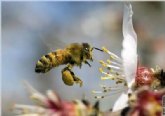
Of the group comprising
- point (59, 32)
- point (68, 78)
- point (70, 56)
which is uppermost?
point (59, 32)

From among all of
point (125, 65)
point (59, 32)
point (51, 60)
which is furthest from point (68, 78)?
point (59, 32)

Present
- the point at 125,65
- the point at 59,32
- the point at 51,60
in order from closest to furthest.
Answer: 1. the point at 125,65
2. the point at 51,60
3. the point at 59,32

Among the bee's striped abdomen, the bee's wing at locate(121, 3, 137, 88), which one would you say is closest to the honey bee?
the bee's striped abdomen

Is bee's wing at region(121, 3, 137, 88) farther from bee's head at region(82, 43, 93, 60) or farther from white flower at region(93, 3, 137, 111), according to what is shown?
bee's head at region(82, 43, 93, 60)

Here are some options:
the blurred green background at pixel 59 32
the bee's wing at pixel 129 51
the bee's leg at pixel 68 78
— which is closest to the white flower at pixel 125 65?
the bee's wing at pixel 129 51

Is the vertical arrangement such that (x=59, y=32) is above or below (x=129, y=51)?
above

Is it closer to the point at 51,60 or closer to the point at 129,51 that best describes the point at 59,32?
the point at 51,60

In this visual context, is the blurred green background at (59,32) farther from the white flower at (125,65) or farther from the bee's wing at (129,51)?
the bee's wing at (129,51)
